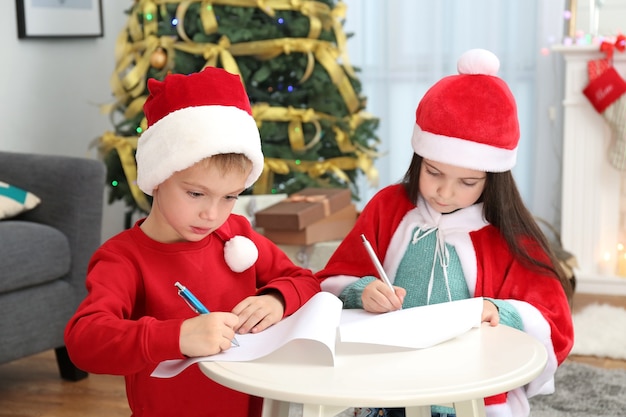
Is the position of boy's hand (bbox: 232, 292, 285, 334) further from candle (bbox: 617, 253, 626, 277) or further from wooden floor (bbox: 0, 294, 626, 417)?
candle (bbox: 617, 253, 626, 277)

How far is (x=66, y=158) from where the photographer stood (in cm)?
295

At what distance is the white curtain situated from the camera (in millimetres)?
4500

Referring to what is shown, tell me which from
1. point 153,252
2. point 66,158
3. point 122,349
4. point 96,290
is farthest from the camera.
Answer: point 66,158

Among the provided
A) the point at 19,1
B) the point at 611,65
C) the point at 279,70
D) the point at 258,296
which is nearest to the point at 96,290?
the point at 258,296

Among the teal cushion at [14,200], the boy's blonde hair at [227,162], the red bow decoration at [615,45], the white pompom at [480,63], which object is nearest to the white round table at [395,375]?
the boy's blonde hair at [227,162]

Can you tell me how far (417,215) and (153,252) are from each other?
0.50 m

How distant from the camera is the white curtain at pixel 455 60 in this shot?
4500 mm

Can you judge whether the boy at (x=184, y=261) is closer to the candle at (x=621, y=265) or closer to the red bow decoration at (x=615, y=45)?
the red bow decoration at (x=615, y=45)

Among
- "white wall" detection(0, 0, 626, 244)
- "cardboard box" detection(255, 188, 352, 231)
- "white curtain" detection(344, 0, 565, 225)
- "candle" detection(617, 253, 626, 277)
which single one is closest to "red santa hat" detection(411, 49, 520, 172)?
"cardboard box" detection(255, 188, 352, 231)

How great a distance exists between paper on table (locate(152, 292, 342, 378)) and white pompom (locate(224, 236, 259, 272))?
0.58ft

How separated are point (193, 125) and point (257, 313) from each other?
0.96 ft

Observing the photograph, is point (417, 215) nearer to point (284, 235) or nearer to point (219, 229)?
point (219, 229)

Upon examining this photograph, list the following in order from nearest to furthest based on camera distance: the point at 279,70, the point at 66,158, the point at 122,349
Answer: the point at 122,349 < the point at 66,158 < the point at 279,70

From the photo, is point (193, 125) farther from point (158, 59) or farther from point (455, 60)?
point (455, 60)
